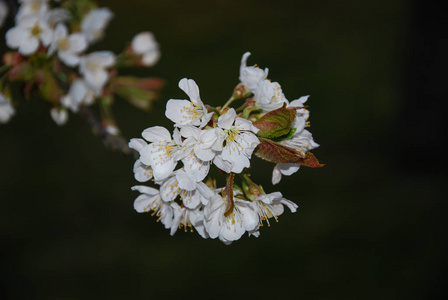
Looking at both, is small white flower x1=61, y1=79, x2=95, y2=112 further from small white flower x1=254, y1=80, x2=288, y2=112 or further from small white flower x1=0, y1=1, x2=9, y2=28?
small white flower x1=254, y1=80, x2=288, y2=112

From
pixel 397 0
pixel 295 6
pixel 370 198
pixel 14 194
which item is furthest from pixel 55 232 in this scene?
pixel 397 0

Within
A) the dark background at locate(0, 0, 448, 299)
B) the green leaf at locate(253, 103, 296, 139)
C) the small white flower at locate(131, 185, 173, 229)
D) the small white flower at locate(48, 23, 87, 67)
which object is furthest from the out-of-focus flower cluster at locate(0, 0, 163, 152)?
the dark background at locate(0, 0, 448, 299)

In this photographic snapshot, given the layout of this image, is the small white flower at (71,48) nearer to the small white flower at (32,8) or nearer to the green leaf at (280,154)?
the small white flower at (32,8)

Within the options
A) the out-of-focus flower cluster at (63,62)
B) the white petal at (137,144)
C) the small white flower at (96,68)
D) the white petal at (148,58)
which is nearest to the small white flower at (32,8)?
the out-of-focus flower cluster at (63,62)

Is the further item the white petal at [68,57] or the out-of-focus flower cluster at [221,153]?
the white petal at [68,57]

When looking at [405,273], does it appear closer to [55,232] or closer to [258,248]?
[258,248]

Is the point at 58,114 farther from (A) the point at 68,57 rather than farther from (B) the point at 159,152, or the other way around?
(B) the point at 159,152

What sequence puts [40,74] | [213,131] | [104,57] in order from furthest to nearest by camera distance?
1. [104,57]
2. [40,74]
3. [213,131]
